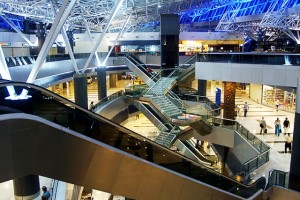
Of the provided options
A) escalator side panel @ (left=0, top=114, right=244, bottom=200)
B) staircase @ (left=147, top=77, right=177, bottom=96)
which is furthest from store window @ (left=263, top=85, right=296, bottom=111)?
escalator side panel @ (left=0, top=114, right=244, bottom=200)

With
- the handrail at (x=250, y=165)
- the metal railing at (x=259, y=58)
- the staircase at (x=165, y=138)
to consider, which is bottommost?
the staircase at (x=165, y=138)

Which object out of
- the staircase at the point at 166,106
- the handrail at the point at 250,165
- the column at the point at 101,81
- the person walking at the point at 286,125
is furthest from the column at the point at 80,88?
the person walking at the point at 286,125

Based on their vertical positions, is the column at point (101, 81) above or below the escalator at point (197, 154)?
above

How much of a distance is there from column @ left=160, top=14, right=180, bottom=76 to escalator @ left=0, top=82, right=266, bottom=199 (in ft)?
69.8

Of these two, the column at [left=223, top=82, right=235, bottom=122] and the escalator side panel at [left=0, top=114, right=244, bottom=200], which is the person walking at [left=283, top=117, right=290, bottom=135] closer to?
the column at [left=223, top=82, right=235, bottom=122]

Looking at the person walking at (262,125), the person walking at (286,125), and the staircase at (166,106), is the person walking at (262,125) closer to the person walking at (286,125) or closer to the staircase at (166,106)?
the person walking at (286,125)

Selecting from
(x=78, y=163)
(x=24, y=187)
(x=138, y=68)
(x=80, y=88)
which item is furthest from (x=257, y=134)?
(x=78, y=163)

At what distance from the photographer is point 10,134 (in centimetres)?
563

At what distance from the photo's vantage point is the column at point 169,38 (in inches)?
1158

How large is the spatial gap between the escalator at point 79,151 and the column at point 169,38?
2126 centimetres

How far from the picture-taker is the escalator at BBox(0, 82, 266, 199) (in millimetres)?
5879

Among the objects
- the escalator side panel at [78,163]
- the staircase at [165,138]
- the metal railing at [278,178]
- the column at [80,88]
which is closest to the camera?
the escalator side panel at [78,163]

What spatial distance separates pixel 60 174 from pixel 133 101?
18.9 meters

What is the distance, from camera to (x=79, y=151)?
22.5ft
